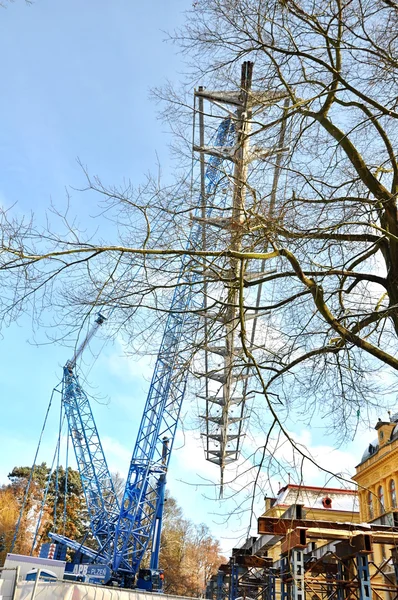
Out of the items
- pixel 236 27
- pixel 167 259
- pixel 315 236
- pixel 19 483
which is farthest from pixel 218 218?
pixel 19 483

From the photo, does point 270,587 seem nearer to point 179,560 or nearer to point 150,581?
point 150,581

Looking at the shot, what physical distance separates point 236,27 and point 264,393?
3.73 metres

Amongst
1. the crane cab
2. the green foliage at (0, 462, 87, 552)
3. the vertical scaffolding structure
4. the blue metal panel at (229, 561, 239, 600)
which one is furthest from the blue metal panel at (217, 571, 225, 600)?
the green foliage at (0, 462, 87, 552)

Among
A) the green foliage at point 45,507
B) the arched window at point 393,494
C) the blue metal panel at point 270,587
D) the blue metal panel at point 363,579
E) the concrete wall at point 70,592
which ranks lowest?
the concrete wall at point 70,592

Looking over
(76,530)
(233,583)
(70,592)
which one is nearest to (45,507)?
(76,530)

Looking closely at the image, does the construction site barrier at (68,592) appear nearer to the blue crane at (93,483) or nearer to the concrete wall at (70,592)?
the concrete wall at (70,592)

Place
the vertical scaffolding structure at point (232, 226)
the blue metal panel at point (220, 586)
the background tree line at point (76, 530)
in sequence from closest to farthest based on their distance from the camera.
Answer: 1. the vertical scaffolding structure at point (232, 226)
2. the blue metal panel at point (220, 586)
3. the background tree line at point (76, 530)

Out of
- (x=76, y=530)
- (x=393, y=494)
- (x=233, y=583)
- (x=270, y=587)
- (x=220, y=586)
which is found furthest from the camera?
(x=76, y=530)

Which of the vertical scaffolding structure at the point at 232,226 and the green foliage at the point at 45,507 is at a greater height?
the green foliage at the point at 45,507

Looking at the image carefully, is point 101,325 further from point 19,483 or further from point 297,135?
point 19,483

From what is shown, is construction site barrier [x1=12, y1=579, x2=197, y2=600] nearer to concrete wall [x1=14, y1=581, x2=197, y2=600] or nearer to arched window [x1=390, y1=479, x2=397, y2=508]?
concrete wall [x1=14, y1=581, x2=197, y2=600]

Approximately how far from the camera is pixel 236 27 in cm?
570

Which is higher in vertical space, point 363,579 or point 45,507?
point 45,507

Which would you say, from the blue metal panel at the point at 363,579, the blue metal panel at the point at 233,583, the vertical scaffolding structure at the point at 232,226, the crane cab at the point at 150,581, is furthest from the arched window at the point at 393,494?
the vertical scaffolding structure at the point at 232,226
